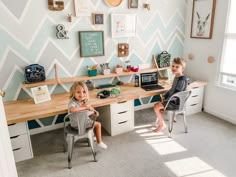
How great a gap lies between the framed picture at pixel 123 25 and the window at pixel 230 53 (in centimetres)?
145

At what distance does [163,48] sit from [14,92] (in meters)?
2.60

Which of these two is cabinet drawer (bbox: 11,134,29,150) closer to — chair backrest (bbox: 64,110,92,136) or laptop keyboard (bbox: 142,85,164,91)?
chair backrest (bbox: 64,110,92,136)

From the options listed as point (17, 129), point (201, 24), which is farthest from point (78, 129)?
point (201, 24)

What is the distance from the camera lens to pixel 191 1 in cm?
360

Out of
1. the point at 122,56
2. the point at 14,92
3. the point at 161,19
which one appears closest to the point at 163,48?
the point at 161,19

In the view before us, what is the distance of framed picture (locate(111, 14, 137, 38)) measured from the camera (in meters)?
3.12

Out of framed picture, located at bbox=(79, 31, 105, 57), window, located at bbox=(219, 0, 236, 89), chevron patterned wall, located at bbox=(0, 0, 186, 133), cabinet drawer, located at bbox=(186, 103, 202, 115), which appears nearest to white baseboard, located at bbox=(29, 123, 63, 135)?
chevron patterned wall, located at bbox=(0, 0, 186, 133)

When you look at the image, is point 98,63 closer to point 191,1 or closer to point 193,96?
point 193,96

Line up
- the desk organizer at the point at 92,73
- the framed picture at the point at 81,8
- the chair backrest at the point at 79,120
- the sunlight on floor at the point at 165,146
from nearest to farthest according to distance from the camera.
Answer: the chair backrest at the point at 79,120 < the sunlight on floor at the point at 165,146 < the framed picture at the point at 81,8 < the desk organizer at the point at 92,73

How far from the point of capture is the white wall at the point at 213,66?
3.15 m

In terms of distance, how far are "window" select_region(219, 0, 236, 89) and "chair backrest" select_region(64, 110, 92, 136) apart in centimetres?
239

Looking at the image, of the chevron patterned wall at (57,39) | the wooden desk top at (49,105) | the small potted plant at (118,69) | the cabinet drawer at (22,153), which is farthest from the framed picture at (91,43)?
the cabinet drawer at (22,153)

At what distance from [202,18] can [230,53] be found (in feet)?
2.56

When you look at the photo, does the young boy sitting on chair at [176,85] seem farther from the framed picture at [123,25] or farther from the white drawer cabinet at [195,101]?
the framed picture at [123,25]
